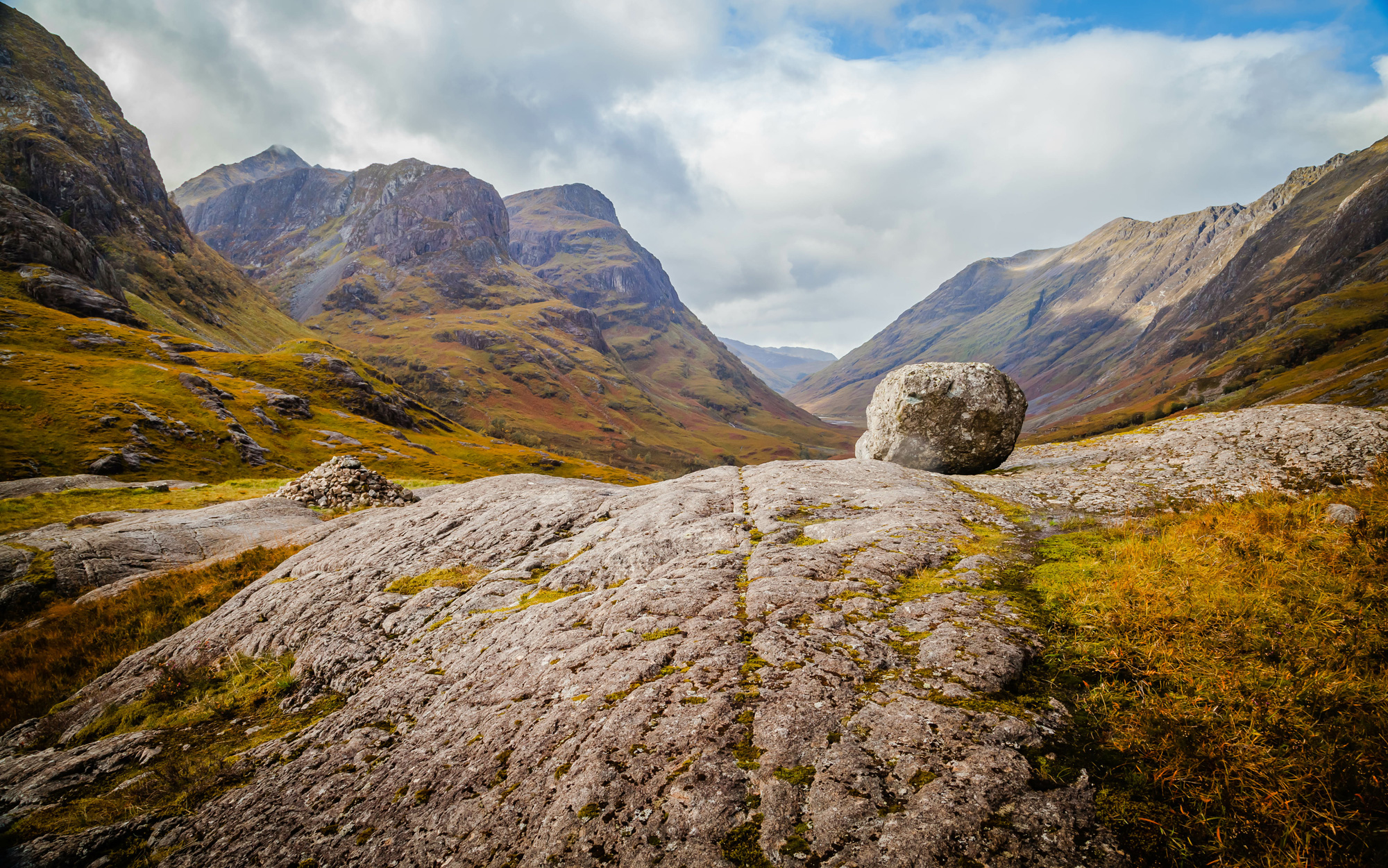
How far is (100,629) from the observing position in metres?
14.3

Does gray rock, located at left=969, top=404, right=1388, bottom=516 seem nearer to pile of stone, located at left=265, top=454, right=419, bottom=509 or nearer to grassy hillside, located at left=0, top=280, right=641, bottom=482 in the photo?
pile of stone, located at left=265, top=454, right=419, bottom=509

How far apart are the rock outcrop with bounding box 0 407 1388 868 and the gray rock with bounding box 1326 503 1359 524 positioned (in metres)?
5.33

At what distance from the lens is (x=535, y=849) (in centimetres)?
476

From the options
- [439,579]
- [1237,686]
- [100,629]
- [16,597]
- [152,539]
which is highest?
[1237,686]

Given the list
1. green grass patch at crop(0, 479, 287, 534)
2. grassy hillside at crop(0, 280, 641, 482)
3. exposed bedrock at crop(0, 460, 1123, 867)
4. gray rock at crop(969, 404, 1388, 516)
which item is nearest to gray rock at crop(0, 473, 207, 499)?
green grass patch at crop(0, 479, 287, 534)

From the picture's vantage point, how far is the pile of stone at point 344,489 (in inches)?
1104

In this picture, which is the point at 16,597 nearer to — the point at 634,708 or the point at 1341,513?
the point at 634,708

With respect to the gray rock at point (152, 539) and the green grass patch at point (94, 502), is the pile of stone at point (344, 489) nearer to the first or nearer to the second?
the gray rock at point (152, 539)

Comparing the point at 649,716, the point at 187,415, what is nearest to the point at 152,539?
the point at 649,716

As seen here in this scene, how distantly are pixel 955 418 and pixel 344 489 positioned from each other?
113ft

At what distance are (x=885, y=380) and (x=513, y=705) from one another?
27.0 meters

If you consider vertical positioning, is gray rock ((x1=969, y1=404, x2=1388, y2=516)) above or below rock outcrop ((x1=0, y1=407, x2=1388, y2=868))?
above

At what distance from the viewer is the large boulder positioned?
80.3ft

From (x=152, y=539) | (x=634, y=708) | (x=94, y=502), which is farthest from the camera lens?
(x=94, y=502)
